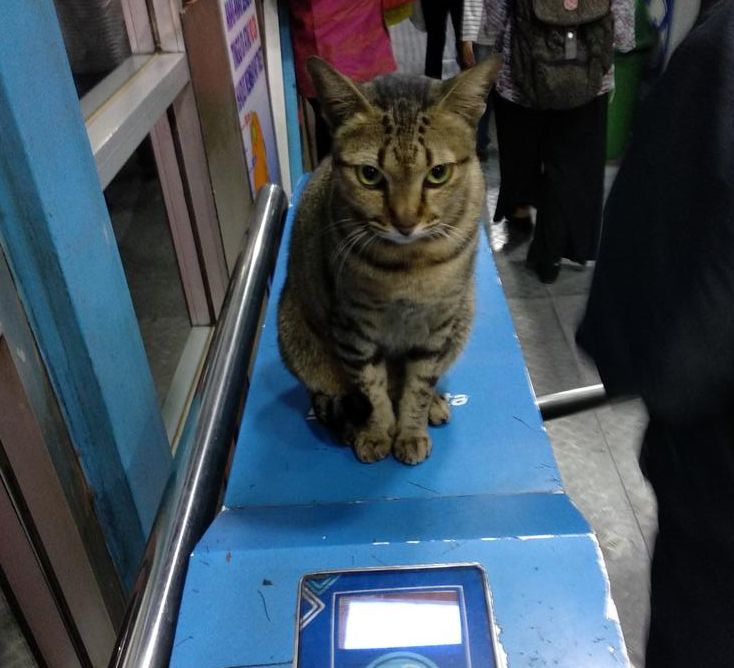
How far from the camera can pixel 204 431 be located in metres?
0.86

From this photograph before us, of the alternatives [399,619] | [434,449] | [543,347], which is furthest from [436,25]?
[399,619]

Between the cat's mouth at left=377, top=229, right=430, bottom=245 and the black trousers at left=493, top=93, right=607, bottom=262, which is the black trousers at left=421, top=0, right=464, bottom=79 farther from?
the cat's mouth at left=377, top=229, right=430, bottom=245

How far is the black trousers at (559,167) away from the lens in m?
2.09

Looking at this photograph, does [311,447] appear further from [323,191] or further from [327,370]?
[323,191]

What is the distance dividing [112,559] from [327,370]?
1.46ft

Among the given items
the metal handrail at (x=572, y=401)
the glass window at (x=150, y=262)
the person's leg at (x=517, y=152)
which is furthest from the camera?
the person's leg at (x=517, y=152)

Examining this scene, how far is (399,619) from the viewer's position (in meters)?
0.63

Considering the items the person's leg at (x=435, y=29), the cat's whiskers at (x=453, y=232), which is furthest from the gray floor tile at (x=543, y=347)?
the person's leg at (x=435, y=29)

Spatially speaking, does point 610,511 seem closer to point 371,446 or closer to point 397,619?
point 371,446

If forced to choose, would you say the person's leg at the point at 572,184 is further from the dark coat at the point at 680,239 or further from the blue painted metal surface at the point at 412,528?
the dark coat at the point at 680,239

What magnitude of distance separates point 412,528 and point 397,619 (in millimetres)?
189

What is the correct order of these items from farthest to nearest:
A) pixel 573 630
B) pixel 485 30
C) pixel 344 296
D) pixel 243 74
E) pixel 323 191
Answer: pixel 485 30 → pixel 243 74 → pixel 323 191 → pixel 344 296 → pixel 573 630

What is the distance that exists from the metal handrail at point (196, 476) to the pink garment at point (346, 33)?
1074 mm

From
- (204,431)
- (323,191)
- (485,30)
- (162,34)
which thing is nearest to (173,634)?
(204,431)
